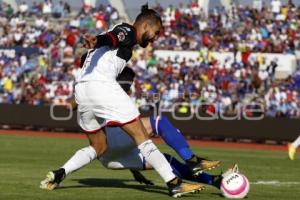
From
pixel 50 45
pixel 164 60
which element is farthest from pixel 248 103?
pixel 50 45

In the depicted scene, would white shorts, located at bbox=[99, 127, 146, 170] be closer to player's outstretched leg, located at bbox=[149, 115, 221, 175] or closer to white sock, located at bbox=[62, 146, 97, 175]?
white sock, located at bbox=[62, 146, 97, 175]

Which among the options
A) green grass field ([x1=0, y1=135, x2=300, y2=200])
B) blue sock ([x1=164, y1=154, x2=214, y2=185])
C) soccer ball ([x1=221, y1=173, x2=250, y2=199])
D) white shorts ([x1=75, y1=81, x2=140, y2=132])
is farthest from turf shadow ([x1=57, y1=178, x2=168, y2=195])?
white shorts ([x1=75, y1=81, x2=140, y2=132])

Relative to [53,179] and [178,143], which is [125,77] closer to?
[178,143]

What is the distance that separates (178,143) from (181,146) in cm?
6

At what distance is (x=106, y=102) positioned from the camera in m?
10.5

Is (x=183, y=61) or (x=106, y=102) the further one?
(x=183, y=61)

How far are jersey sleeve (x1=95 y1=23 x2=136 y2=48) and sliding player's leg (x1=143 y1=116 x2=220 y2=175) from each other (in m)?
1.05

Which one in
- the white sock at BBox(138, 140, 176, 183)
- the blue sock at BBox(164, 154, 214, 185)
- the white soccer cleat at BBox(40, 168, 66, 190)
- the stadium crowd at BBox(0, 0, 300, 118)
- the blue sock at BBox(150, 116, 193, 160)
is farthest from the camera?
the stadium crowd at BBox(0, 0, 300, 118)

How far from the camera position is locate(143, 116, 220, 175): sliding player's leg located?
10.4m

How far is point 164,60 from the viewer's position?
118 feet

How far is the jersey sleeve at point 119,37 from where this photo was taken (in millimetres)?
10172

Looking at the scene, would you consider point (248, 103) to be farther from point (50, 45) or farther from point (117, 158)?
point (117, 158)

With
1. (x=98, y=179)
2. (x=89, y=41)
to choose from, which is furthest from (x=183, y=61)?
(x=89, y=41)

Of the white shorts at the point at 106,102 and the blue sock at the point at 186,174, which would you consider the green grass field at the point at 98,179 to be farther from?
the white shorts at the point at 106,102
